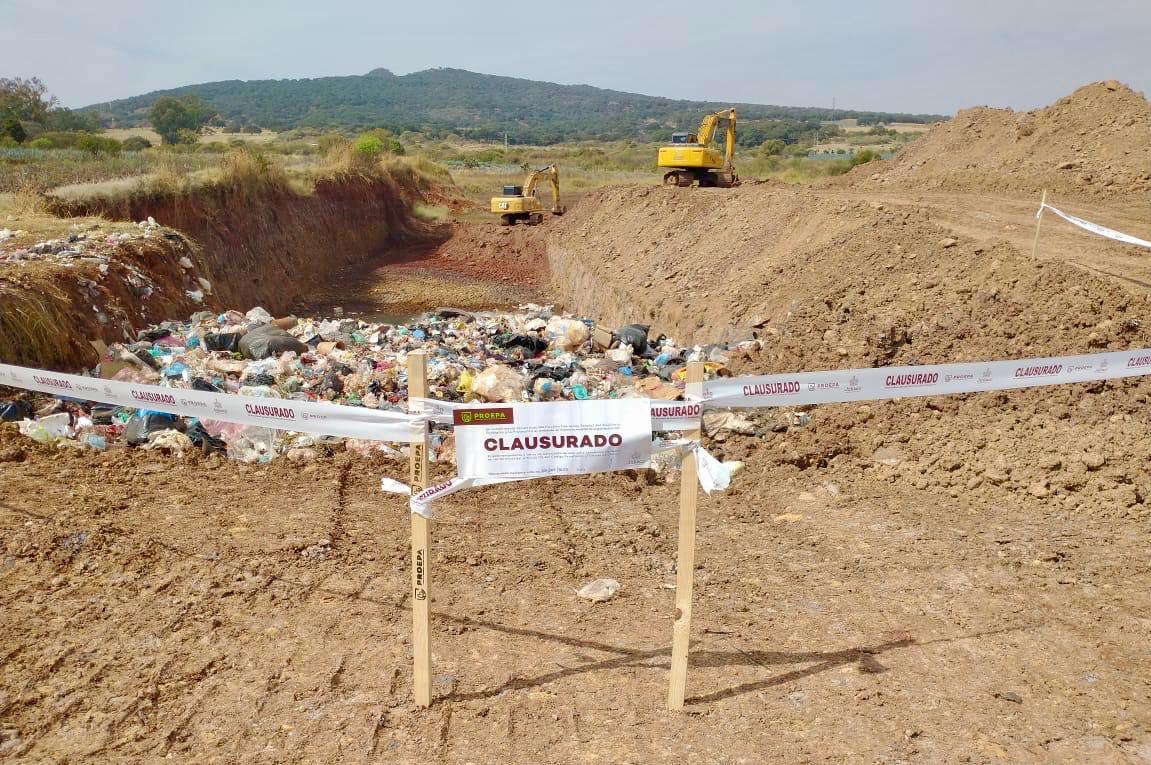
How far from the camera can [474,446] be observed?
2.83m

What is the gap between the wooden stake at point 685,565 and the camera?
2.91 m

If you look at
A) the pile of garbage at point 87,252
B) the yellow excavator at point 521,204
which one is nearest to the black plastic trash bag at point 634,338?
the pile of garbage at point 87,252

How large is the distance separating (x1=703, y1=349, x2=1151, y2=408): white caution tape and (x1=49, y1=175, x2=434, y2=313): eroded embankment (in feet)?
40.4

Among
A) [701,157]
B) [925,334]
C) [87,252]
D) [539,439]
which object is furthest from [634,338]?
[701,157]

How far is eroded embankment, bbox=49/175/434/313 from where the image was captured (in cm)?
1491

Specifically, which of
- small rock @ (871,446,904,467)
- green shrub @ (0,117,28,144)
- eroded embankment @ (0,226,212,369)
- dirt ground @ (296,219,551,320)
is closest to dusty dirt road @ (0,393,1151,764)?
small rock @ (871,446,904,467)

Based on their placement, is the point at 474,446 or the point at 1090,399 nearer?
the point at 474,446

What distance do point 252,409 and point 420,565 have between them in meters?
1.15

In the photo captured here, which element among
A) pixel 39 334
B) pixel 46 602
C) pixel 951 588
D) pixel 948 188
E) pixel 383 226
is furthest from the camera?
pixel 383 226

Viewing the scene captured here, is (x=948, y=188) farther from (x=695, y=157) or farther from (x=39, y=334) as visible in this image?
(x=39, y=334)

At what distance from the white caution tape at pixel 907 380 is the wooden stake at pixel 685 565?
142 millimetres

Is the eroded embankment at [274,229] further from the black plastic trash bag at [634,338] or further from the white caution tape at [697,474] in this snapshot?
the white caution tape at [697,474]

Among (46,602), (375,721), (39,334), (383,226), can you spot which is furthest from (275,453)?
(383,226)

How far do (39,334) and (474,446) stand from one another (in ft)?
22.5
